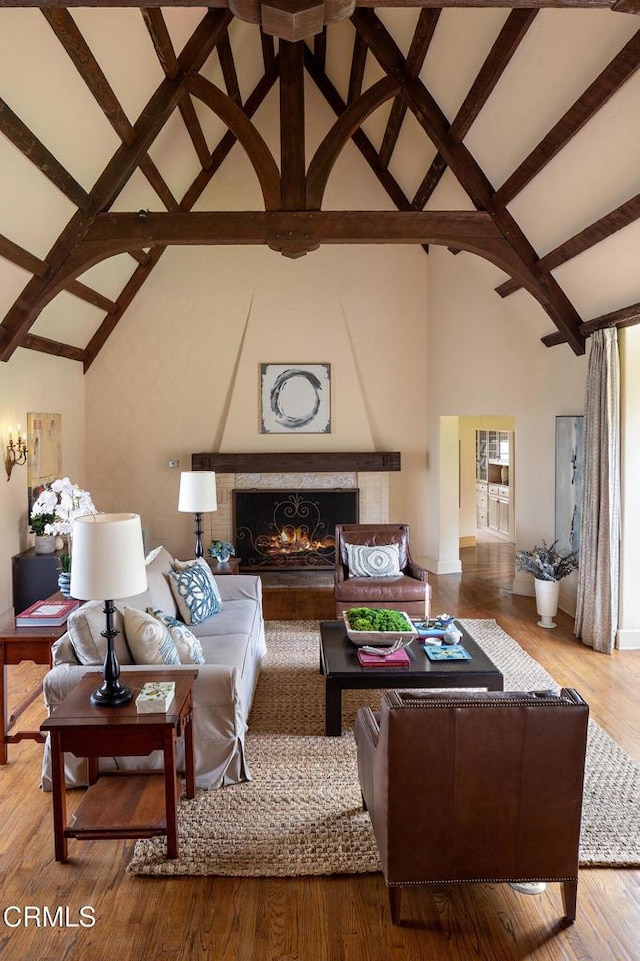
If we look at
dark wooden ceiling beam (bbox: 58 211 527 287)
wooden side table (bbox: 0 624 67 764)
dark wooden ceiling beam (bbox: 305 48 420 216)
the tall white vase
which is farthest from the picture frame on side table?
wooden side table (bbox: 0 624 67 764)

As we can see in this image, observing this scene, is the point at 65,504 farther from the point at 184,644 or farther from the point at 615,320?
the point at 615,320

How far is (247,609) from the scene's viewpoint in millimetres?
5156

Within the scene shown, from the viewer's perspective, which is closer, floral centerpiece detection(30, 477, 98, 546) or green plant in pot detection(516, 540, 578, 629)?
floral centerpiece detection(30, 477, 98, 546)

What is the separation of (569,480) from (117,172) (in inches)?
198

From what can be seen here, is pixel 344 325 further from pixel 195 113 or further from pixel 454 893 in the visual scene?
pixel 454 893

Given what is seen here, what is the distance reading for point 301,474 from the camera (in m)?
8.66

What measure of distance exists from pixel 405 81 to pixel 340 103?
2.36m

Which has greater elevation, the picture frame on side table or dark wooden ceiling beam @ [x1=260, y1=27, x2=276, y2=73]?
dark wooden ceiling beam @ [x1=260, y1=27, x2=276, y2=73]

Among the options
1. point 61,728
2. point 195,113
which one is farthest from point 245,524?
point 61,728

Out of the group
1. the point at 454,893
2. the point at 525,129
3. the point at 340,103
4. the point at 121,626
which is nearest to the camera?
the point at 454,893

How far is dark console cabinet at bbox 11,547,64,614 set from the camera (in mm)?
6453

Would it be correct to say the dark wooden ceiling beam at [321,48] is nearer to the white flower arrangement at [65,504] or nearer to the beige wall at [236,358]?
the beige wall at [236,358]

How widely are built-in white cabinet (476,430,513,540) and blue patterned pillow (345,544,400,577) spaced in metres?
4.80

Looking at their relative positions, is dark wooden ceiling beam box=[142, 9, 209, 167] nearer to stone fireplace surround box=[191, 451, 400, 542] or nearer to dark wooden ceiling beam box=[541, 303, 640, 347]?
stone fireplace surround box=[191, 451, 400, 542]
